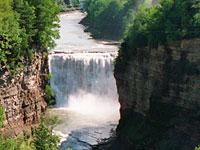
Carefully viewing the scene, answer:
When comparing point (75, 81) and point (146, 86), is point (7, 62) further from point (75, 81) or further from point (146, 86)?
point (75, 81)

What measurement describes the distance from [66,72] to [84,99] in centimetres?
327

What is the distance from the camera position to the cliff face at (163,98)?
90.0 ft

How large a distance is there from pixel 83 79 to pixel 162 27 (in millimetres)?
16548

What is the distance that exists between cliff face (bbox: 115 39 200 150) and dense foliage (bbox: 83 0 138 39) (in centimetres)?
3673

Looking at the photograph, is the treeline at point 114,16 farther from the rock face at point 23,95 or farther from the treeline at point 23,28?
the rock face at point 23,95

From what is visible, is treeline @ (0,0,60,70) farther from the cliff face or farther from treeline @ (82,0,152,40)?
treeline @ (82,0,152,40)

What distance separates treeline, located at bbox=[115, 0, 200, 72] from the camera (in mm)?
27984

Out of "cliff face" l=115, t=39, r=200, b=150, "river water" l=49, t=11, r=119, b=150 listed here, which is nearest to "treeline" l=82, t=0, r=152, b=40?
"river water" l=49, t=11, r=119, b=150

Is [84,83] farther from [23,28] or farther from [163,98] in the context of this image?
A: [23,28]

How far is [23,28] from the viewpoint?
85.9 ft

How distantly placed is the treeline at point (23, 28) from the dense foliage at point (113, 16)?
1477 inches

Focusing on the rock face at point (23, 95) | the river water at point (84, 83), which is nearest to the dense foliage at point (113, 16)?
the river water at point (84, 83)

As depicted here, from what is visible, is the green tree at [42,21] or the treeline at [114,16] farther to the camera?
the treeline at [114,16]

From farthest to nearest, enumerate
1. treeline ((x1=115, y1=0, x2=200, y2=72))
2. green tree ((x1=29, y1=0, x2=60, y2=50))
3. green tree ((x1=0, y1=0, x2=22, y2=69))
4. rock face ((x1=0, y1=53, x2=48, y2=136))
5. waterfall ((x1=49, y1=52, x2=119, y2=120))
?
1. waterfall ((x1=49, y1=52, x2=119, y2=120))
2. green tree ((x1=29, y1=0, x2=60, y2=50))
3. treeline ((x1=115, y1=0, x2=200, y2=72))
4. rock face ((x1=0, y1=53, x2=48, y2=136))
5. green tree ((x1=0, y1=0, x2=22, y2=69))
